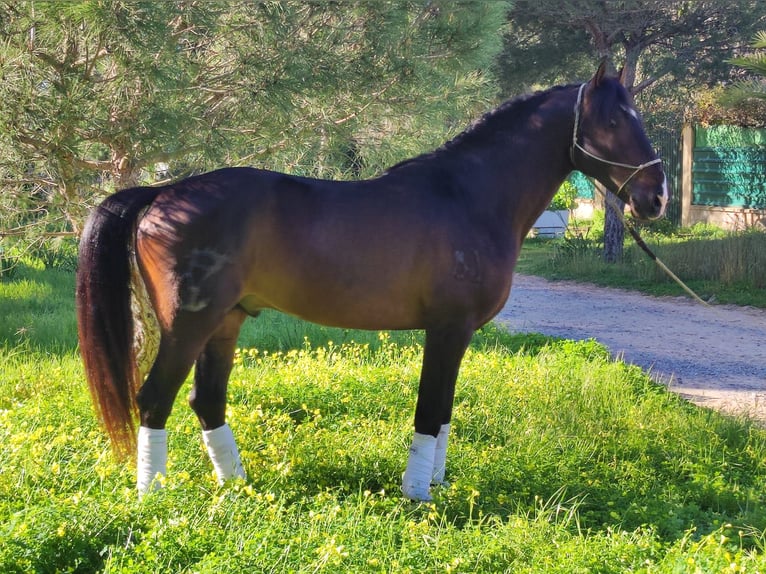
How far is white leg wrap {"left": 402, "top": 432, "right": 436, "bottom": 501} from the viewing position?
402 centimetres

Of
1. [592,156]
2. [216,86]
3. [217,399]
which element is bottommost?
[217,399]

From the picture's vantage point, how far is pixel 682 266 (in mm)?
12578

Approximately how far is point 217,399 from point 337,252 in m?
0.92

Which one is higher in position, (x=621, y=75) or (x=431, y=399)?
(x=621, y=75)

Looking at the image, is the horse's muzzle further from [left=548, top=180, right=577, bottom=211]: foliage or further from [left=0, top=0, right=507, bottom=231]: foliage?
[left=548, top=180, right=577, bottom=211]: foliage

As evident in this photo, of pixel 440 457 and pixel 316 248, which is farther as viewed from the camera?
pixel 440 457

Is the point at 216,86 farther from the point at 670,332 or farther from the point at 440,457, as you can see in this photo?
the point at 670,332

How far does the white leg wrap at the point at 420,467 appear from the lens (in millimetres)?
4016

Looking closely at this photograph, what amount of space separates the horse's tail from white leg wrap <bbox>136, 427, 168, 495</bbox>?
9 cm

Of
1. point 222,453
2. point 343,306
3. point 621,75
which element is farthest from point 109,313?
point 621,75

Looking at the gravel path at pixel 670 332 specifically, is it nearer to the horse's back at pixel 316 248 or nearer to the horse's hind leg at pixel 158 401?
the horse's back at pixel 316 248

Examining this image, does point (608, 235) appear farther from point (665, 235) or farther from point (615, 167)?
point (615, 167)

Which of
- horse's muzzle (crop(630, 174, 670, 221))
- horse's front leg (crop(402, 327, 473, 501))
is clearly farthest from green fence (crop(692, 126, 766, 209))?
horse's front leg (crop(402, 327, 473, 501))

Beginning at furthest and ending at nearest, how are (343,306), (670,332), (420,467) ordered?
(670,332) → (420,467) → (343,306)
